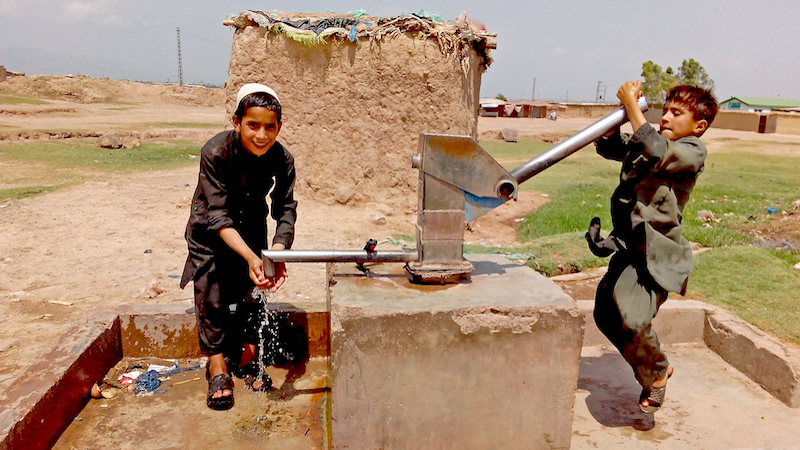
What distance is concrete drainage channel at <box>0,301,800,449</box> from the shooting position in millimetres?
2295

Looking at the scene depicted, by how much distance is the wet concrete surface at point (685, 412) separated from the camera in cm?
245

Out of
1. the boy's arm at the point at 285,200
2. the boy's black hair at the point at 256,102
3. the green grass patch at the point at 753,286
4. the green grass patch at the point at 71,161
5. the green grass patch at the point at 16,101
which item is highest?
the green grass patch at the point at 16,101

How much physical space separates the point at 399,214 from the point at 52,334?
14.0 feet

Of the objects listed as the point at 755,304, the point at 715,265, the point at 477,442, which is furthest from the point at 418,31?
the point at 477,442

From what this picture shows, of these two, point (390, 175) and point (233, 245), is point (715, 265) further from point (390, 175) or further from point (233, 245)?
point (233, 245)

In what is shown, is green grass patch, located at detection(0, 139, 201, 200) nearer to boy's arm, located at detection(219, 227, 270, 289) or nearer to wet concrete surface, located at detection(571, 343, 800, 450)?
boy's arm, located at detection(219, 227, 270, 289)

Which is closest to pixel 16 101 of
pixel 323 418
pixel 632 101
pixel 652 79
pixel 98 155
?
pixel 98 155

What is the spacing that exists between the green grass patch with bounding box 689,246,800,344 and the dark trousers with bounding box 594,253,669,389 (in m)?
1.94

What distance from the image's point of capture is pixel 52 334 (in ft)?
11.7

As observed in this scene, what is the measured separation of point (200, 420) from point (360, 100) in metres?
5.00

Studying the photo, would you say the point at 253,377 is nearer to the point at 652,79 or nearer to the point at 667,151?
the point at 667,151

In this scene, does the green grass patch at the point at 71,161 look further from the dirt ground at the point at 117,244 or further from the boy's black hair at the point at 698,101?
the boy's black hair at the point at 698,101

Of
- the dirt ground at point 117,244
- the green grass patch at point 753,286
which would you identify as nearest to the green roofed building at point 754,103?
the dirt ground at point 117,244

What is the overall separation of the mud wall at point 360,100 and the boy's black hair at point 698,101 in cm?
460
